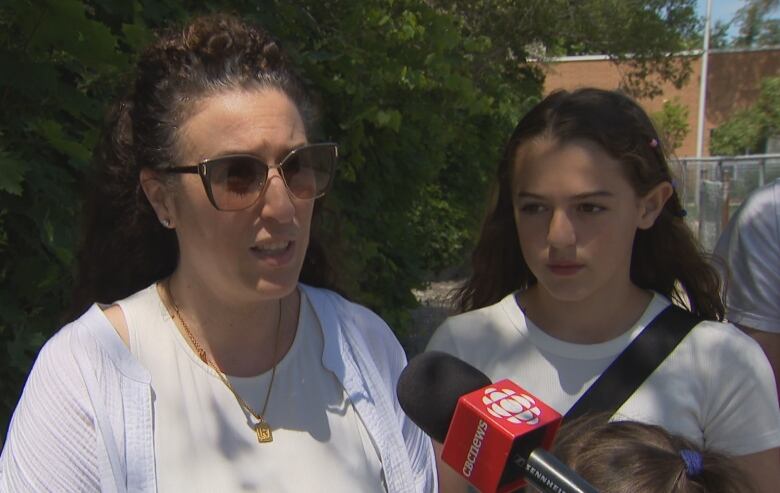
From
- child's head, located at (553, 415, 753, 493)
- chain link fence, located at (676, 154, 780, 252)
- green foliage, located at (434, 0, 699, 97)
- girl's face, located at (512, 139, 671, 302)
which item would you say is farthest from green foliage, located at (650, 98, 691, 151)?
child's head, located at (553, 415, 753, 493)

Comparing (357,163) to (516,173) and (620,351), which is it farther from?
(620,351)

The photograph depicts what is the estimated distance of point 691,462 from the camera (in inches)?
54.6

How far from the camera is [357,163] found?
4395 mm

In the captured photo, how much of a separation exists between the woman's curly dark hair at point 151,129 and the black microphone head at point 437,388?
70 centimetres

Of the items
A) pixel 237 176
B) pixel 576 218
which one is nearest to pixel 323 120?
pixel 576 218

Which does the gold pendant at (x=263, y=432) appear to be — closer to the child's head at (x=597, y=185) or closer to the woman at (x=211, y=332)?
the woman at (x=211, y=332)

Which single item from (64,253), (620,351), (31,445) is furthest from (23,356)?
(620,351)

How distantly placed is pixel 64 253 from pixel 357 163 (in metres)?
2.20

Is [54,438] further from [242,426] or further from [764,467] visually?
[764,467]

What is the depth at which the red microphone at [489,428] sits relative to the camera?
3.47ft

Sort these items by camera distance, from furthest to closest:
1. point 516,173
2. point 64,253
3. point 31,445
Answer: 1. point 64,253
2. point 516,173
3. point 31,445

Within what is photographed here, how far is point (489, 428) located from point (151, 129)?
1.04 meters

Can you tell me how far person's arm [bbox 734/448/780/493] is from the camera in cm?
191

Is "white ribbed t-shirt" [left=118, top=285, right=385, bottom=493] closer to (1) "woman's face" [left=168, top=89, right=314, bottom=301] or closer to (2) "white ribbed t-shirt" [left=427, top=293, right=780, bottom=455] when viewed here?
(1) "woman's face" [left=168, top=89, right=314, bottom=301]
